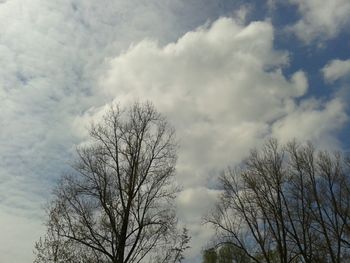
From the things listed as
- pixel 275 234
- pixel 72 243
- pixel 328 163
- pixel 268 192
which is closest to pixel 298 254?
pixel 275 234

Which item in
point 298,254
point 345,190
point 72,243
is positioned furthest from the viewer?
point 345,190

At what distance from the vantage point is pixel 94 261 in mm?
23469

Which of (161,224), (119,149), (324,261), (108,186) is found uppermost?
(119,149)

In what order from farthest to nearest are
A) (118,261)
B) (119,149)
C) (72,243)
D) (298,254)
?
(298,254)
(119,149)
(72,243)
(118,261)

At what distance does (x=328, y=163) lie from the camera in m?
31.6

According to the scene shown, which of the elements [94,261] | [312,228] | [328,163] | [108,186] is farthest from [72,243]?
[328,163]

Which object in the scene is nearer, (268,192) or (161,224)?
(161,224)

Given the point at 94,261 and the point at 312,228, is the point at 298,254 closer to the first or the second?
the point at 312,228

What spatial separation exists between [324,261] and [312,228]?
8.35 feet

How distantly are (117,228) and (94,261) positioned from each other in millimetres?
3450

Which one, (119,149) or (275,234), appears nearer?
(119,149)

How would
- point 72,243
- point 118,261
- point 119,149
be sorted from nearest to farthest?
point 118,261
point 72,243
point 119,149

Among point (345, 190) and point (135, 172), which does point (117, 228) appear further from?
point (345, 190)

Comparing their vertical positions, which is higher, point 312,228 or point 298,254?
point 312,228
